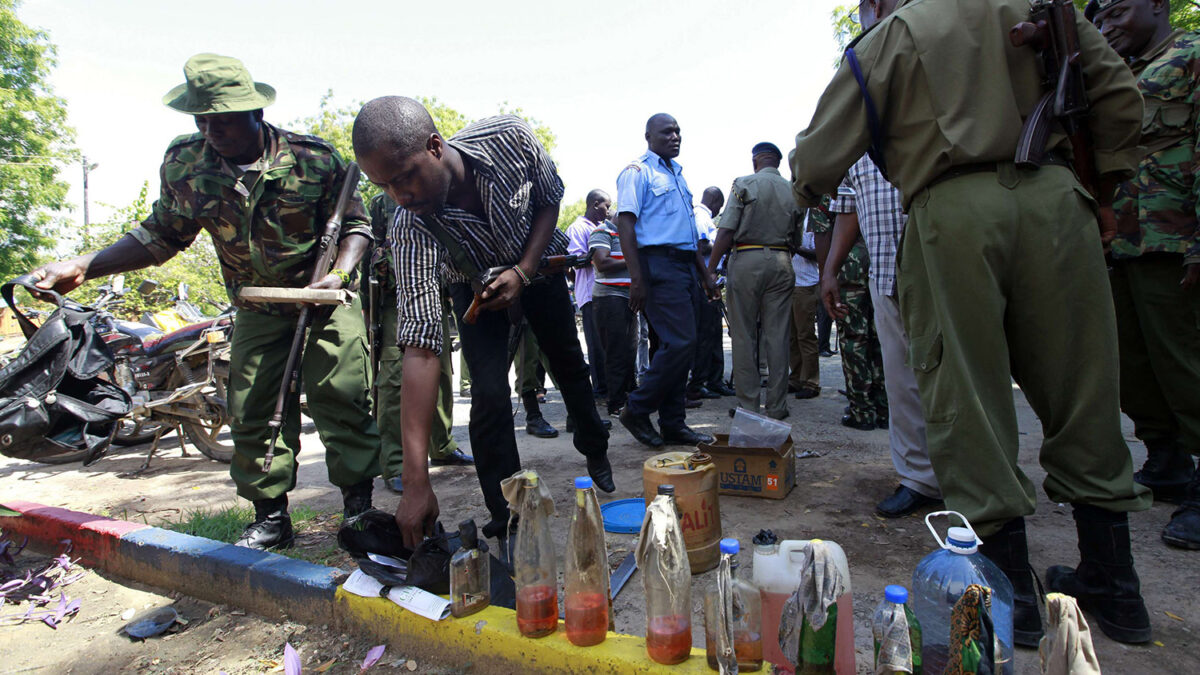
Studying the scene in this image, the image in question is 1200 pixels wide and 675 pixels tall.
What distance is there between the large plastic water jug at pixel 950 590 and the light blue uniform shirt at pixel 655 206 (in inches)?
132

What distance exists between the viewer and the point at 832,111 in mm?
2111

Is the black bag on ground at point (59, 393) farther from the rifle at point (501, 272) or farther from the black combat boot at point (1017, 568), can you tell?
the black combat boot at point (1017, 568)

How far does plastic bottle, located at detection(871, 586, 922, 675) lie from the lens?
125cm

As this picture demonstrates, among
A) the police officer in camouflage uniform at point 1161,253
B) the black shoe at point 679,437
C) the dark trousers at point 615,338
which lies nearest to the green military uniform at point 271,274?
the black shoe at point 679,437

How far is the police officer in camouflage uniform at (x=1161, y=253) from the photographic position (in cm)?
278

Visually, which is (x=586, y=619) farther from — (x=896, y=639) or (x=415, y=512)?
(x=896, y=639)

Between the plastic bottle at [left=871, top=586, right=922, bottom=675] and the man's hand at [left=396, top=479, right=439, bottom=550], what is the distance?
4.48 feet

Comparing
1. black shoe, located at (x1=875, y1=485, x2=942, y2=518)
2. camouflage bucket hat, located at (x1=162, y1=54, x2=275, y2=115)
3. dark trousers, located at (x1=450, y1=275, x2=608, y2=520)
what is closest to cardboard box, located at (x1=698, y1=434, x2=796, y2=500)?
black shoe, located at (x1=875, y1=485, x2=942, y2=518)

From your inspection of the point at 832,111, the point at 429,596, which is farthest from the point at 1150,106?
the point at 429,596

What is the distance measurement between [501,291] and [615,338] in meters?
3.23

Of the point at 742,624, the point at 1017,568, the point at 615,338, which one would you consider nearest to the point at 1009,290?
the point at 1017,568

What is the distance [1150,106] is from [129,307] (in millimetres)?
15418

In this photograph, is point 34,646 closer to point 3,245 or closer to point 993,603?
point 993,603

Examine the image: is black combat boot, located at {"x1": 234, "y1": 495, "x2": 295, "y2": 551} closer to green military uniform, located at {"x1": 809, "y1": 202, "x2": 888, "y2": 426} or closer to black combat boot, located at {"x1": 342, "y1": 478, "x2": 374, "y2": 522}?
black combat boot, located at {"x1": 342, "y1": 478, "x2": 374, "y2": 522}
